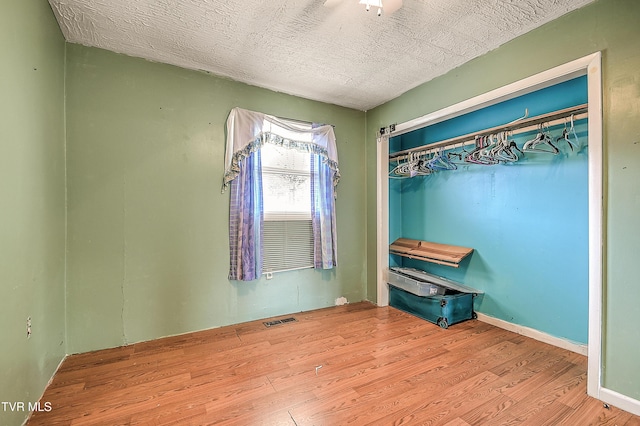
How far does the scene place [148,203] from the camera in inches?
97.9

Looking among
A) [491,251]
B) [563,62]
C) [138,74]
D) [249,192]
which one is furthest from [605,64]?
[138,74]

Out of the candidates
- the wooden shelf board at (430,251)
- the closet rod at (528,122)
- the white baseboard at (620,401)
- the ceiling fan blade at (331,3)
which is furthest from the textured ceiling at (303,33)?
the white baseboard at (620,401)

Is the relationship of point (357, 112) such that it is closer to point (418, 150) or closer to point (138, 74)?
point (418, 150)

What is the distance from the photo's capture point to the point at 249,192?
2.86 meters

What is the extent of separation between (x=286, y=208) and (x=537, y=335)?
2.75 meters

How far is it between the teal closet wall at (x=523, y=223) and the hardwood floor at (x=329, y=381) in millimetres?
349

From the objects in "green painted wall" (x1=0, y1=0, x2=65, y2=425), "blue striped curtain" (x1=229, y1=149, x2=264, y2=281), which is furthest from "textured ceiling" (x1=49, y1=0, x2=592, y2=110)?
"blue striped curtain" (x1=229, y1=149, x2=264, y2=281)

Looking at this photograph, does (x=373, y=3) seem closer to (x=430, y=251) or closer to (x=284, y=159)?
(x=284, y=159)

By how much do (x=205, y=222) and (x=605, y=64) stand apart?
3.27 metres

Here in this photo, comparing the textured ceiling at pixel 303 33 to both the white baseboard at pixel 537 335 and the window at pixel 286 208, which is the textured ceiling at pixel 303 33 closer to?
the window at pixel 286 208

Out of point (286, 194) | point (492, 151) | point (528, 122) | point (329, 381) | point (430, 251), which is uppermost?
point (528, 122)

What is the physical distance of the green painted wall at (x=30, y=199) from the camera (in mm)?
1307

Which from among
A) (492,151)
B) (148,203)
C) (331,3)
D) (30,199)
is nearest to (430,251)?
(492,151)

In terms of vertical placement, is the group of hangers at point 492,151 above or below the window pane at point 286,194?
above
